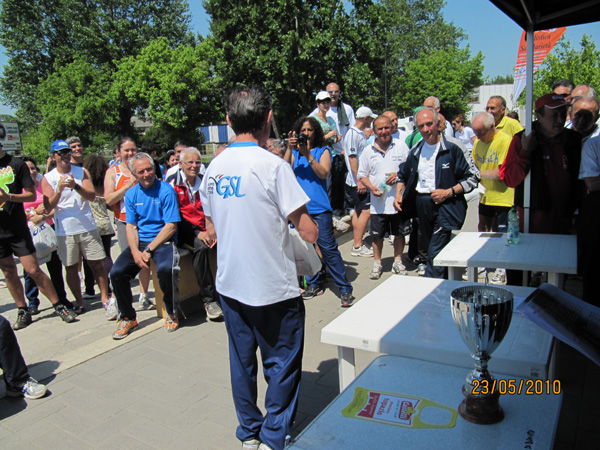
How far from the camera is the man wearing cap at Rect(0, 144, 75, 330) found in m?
4.57

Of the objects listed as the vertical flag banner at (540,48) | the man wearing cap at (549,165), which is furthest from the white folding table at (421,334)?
the vertical flag banner at (540,48)

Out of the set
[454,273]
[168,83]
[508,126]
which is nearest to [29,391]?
[454,273]

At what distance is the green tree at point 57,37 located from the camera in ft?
122

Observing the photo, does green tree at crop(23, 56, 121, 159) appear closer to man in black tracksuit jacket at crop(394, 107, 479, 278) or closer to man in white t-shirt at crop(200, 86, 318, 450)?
man in black tracksuit jacket at crop(394, 107, 479, 278)

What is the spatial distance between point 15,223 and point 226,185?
3.52 meters

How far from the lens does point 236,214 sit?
2.28 m

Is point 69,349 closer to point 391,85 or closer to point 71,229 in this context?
point 71,229

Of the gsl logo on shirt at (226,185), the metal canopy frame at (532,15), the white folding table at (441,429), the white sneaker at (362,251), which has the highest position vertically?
the metal canopy frame at (532,15)

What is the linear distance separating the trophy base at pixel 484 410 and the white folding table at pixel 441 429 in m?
0.02

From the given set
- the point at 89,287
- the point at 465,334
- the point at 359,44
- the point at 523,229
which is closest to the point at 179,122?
the point at 359,44

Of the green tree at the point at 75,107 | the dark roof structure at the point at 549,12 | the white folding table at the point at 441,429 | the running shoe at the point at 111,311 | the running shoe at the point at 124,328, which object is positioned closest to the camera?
the white folding table at the point at 441,429

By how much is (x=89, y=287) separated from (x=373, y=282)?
3685 millimetres

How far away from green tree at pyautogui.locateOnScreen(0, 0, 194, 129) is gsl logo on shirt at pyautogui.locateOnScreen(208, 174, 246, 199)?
1614 inches

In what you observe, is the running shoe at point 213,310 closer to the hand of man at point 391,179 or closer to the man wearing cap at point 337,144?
the hand of man at point 391,179
